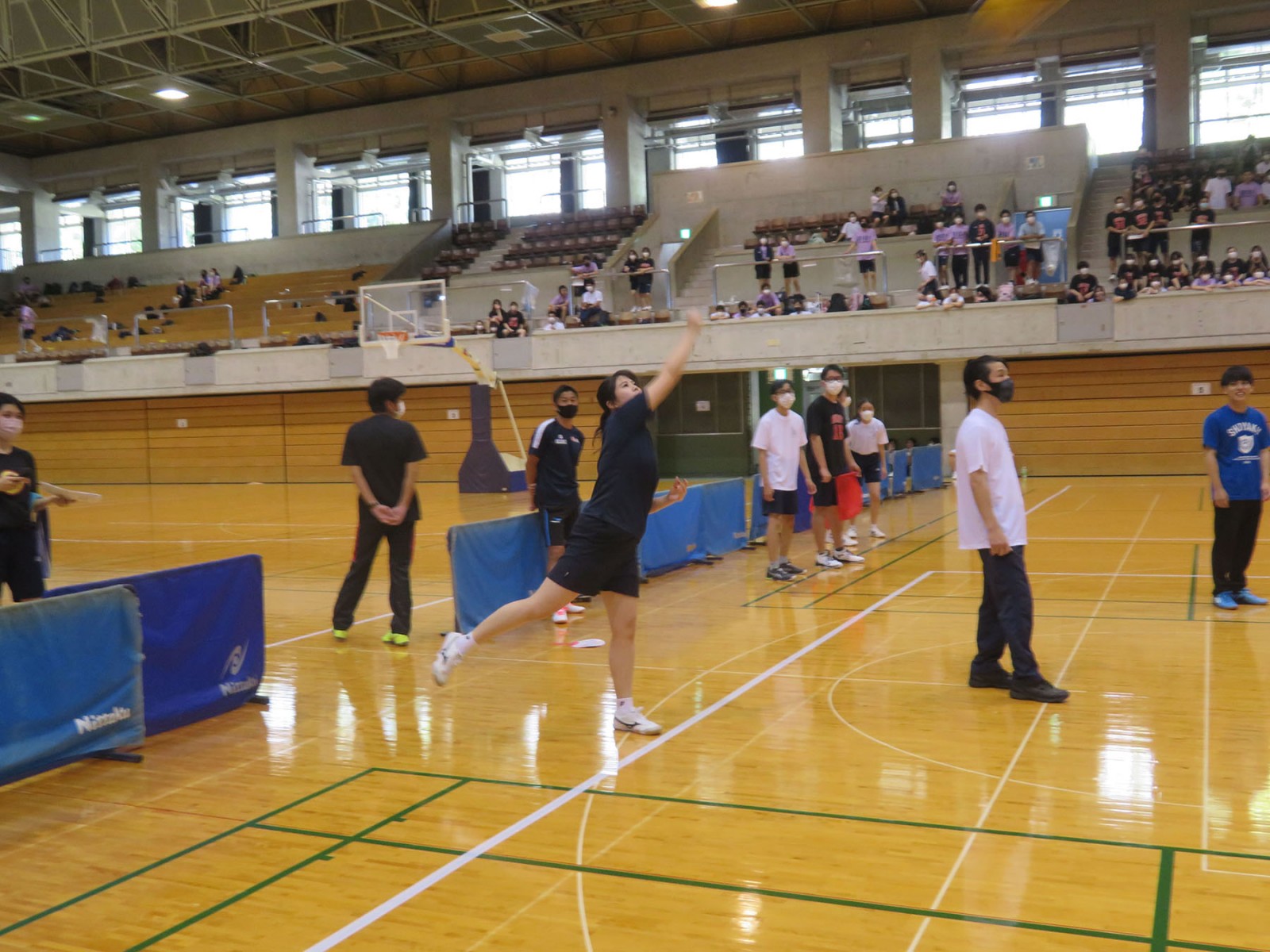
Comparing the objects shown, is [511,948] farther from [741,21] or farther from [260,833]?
[741,21]

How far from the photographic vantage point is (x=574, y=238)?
3275 centimetres

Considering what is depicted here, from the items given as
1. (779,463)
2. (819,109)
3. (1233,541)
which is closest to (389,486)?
(779,463)

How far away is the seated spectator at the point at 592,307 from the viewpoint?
2531 centimetres

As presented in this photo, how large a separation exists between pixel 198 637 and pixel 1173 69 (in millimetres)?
30153

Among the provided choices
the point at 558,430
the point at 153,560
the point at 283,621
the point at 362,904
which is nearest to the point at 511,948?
the point at 362,904

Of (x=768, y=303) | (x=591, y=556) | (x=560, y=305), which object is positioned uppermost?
(x=560, y=305)

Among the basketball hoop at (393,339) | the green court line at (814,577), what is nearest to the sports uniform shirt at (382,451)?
the green court line at (814,577)

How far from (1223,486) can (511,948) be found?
21.7 ft

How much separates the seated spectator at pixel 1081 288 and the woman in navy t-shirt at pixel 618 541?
1889 centimetres

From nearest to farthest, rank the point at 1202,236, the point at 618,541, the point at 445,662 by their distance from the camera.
A: the point at 618,541 < the point at 445,662 < the point at 1202,236

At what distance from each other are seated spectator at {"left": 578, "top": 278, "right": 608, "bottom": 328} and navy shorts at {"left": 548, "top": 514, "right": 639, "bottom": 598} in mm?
20296

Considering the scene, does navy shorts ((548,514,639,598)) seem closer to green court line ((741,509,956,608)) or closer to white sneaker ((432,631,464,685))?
white sneaker ((432,631,464,685))

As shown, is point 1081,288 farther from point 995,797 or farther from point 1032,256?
point 995,797

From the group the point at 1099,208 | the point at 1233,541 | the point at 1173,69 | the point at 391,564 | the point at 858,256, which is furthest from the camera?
the point at 1173,69
